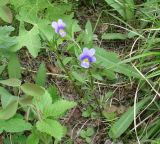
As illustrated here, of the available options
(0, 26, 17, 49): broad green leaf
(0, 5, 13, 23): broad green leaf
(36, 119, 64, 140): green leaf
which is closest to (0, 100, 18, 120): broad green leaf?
(36, 119, 64, 140): green leaf

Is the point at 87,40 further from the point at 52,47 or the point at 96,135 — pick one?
the point at 96,135

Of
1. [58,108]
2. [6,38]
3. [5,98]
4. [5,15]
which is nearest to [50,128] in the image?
[58,108]

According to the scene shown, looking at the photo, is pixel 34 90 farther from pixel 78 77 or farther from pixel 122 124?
pixel 122 124

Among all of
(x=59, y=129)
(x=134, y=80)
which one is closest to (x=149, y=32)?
(x=134, y=80)

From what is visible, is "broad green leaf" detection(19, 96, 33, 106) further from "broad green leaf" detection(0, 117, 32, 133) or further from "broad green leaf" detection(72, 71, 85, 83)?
"broad green leaf" detection(72, 71, 85, 83)

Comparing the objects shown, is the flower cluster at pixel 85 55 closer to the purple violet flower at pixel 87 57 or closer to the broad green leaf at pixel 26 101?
the purple violet flower at pixel 87 57

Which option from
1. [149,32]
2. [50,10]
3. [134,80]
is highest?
[50,10]
